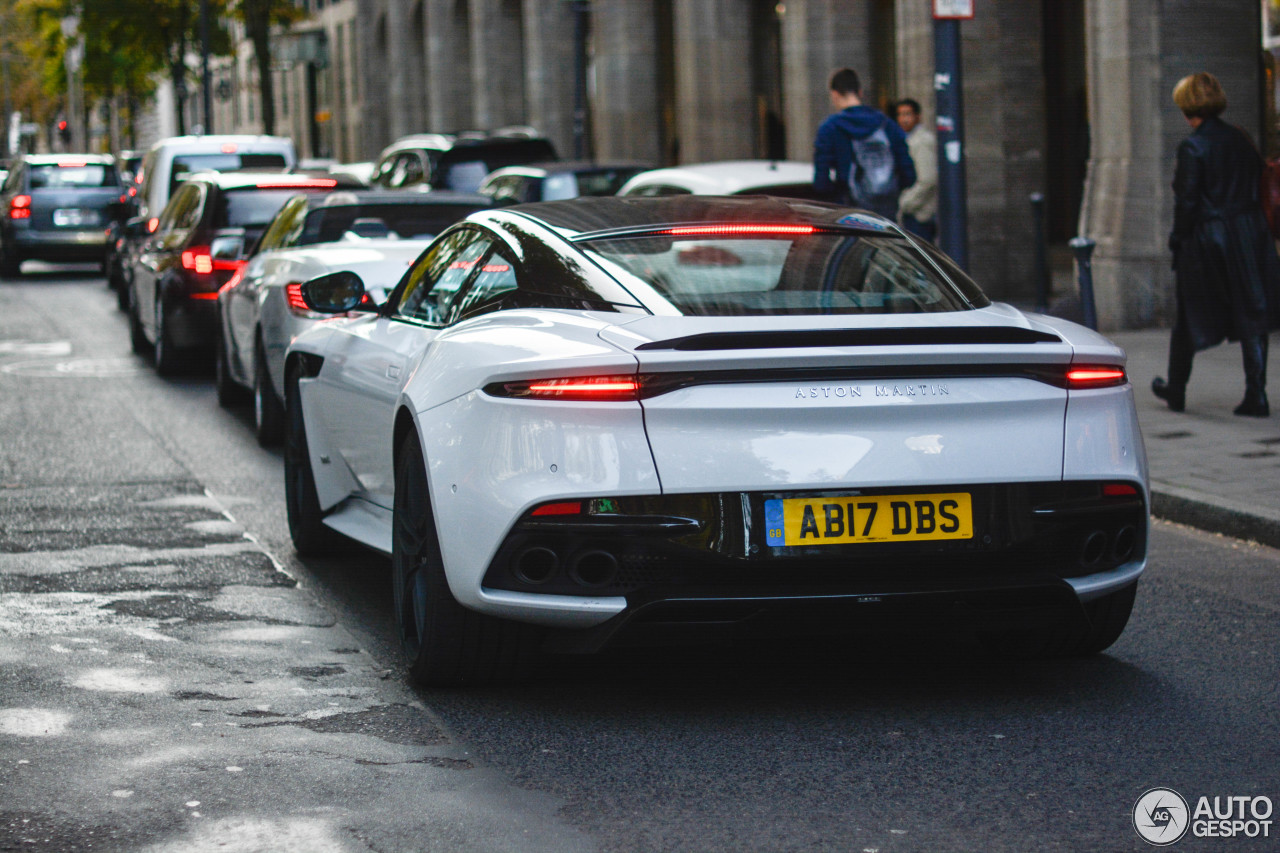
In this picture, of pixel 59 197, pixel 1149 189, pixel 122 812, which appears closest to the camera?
pixel 122 812

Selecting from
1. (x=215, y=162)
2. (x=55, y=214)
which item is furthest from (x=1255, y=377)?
(x=55, y=214)

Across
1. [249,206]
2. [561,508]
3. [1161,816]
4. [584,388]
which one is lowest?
[1161,816]

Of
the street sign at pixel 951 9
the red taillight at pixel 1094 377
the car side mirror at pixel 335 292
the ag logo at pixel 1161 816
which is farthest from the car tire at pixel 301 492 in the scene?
the street sign at pixel 951 9

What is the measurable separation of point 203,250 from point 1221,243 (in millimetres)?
7221

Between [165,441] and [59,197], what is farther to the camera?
[59,197]

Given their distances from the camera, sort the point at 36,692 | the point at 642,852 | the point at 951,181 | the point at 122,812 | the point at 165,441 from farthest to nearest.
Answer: the point at 951,181 < the point at 165,441 < the point at 36,692 < the point at 122,812 < the point at 642,852

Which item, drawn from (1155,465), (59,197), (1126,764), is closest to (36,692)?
(1126,764)

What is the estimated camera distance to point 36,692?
5.33 meters

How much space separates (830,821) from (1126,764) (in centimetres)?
82

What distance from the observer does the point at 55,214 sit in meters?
29.1

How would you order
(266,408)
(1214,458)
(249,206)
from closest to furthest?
(1214,458) < (266,408) < (249,206)

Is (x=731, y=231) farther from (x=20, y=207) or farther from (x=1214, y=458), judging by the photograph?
(x=20, y=207)

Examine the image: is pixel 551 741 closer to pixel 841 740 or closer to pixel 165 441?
pixel 841 740

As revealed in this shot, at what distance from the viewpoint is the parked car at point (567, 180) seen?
1761 cm
